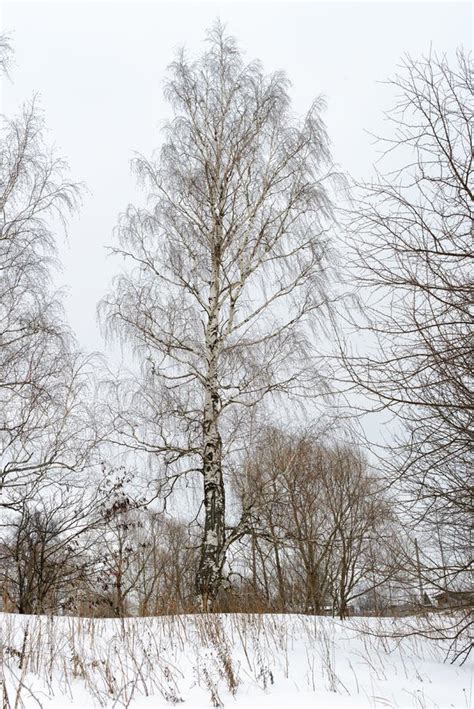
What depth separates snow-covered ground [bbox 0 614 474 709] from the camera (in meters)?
3.83

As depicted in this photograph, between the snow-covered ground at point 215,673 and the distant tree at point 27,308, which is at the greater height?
the distant tree at point 27,308

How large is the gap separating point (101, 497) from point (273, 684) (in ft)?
23.9

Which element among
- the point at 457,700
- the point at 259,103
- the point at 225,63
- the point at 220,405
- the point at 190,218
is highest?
the point at 225,63

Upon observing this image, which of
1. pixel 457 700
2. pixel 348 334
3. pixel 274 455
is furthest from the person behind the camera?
pixel 274 455

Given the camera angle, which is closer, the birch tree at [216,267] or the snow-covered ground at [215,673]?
the snow-covered ground at [215,673]

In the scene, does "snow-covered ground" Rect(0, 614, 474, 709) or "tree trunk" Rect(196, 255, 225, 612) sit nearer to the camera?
"snow-covered ground" Rect(0, 614, 474, 709)

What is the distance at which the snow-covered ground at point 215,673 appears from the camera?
3.83 meters

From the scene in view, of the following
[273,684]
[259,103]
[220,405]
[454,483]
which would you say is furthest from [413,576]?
[259,103]

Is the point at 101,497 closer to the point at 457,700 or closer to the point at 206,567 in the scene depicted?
the point at 206,567

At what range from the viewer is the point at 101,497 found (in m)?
10.9

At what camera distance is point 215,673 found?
14.2 feet

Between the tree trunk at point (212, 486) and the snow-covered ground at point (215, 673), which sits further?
the tree trunk at point (212, 486)

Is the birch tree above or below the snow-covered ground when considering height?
above

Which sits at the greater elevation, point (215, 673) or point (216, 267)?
point (216, 267)
